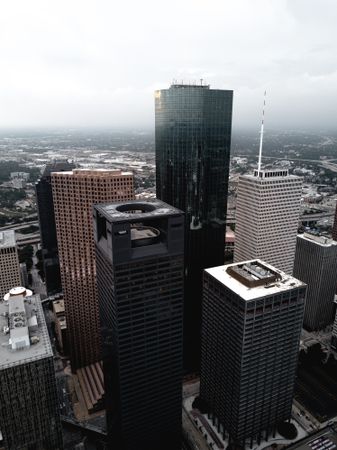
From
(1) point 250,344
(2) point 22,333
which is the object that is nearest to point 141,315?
(2) point 22,333

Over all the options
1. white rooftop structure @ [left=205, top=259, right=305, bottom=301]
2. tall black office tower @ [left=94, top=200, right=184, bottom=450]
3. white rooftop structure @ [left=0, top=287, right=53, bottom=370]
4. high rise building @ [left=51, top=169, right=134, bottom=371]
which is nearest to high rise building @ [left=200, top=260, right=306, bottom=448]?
white rooftop structure @ [left=205, top=259, right=305, bottom=301]

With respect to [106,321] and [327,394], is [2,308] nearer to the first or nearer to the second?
[106,321]

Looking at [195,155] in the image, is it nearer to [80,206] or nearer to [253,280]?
[80,206]

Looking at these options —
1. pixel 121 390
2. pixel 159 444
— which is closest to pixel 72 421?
pixel 159 444

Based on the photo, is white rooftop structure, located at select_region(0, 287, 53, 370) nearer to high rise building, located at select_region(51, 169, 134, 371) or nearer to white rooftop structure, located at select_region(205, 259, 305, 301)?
high rise building, located at select_region(51, 169, 134, 371)

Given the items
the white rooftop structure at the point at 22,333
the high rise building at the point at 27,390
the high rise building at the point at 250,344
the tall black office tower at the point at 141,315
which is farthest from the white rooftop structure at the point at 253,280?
the high rise building at the point at 27,390

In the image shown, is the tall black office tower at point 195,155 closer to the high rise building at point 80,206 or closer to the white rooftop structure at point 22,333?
the high rise building at point 80,206
